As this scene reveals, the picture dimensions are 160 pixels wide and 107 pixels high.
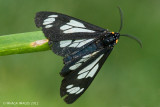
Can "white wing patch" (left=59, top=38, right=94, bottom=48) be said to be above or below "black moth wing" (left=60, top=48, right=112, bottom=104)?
above

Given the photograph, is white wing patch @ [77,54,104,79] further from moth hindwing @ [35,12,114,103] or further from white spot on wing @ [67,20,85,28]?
white spot on wing @ [67,20,85,28]

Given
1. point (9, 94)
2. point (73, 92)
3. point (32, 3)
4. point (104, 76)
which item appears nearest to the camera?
point (73, 92)

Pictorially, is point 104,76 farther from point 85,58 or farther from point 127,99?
point 85,58

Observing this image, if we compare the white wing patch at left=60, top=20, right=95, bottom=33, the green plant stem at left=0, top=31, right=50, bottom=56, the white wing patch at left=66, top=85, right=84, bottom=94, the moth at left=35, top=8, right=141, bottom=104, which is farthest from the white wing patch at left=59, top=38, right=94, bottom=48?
the white wing patch at left=66, top=85, right=84, bottom=94

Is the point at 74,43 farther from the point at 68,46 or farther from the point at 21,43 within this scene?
the point at 21,43

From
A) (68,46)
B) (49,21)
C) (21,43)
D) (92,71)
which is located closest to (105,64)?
(92,71)

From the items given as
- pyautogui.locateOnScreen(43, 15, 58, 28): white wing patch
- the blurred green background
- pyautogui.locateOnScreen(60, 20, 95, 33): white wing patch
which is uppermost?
pyautogui.locateOnScreen(43, 15, 58, 28): white wing patch

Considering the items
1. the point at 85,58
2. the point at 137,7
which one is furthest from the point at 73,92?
the point at 137,7

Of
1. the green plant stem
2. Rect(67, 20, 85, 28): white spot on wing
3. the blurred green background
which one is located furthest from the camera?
the blurred green background
